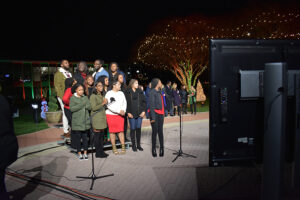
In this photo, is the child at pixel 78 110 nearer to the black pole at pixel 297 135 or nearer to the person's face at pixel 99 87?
the person's face at pixel 99 87

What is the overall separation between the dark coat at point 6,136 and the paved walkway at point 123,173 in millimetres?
1632

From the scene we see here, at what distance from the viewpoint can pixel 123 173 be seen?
5852 millimetres

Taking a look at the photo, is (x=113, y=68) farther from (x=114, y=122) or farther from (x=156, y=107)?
(x=156, y=107)

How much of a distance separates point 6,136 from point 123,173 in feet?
9.98

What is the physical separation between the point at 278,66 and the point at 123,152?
6.38m

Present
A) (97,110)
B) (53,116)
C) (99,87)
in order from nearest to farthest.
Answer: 1. (97,110)
2. (99,87)
3. (53,116)

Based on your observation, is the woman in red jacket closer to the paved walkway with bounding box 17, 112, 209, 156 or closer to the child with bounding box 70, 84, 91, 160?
the child with bounding box 70, 84, 91, 160

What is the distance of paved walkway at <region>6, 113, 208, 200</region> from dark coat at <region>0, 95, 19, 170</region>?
163 centimetres

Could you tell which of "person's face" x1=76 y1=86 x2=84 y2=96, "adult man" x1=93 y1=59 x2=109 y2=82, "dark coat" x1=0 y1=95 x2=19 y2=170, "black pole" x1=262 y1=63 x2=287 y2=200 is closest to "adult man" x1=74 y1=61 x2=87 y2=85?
"adult man" x1=93 y1=59 x2=109 y2=82

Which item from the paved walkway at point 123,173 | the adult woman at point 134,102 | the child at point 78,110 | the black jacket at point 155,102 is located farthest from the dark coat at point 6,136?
the adult woman at point 134,102

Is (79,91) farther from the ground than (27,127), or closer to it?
farther from the ground

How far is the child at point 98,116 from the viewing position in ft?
22.5

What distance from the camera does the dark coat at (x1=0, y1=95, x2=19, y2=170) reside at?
132 inches

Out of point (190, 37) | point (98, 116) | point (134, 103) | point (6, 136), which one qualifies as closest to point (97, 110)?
point (98, 116)
